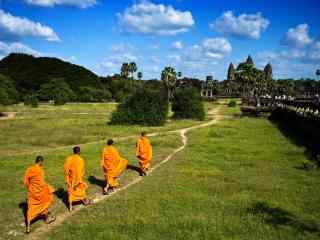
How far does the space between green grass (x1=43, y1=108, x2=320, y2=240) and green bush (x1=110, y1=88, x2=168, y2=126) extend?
1962cm

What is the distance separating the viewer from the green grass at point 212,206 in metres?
7.93

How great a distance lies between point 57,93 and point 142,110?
5356cm

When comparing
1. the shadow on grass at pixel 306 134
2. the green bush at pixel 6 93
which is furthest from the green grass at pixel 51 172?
the green bush at pixel 6 93

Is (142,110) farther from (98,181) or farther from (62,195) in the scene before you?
(62,195)

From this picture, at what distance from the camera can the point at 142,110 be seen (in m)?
36.3

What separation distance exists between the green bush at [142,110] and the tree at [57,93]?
48.8 meters

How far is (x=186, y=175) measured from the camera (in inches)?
529

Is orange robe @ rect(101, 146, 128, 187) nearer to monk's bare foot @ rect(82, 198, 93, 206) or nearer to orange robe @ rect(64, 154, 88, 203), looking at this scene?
monk's bare foot @ rect(82, 198, 93, 206)

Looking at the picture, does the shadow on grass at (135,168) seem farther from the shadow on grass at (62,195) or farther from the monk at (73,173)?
the monk at (73,173)

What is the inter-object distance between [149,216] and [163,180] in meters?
3.84

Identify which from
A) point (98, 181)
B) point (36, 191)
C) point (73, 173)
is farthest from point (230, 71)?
point (36, 191)

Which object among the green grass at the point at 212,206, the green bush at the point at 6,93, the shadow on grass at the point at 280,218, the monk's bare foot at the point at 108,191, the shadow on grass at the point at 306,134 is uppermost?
the green bush at the point at 6,93

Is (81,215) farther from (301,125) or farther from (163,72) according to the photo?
(163,72)

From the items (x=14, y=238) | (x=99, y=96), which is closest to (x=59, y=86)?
(x=99, y=96)
